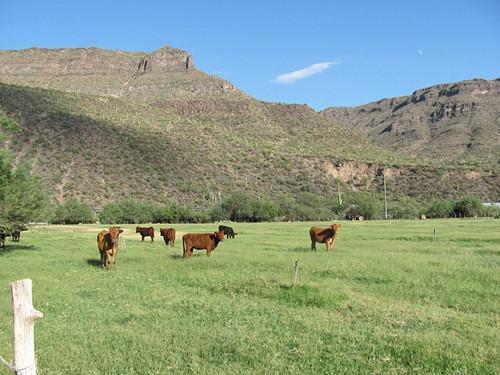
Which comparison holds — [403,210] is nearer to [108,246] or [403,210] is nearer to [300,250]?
[300,250]

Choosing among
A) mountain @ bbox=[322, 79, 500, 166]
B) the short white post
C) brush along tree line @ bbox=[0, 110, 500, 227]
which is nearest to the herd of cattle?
the short white post

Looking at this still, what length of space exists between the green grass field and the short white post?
8.27ft

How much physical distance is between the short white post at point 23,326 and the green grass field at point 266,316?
2.52 m

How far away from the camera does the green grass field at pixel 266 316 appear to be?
807 centimetres

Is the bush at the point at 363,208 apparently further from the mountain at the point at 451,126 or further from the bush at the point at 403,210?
the mountain at the point at 451,126

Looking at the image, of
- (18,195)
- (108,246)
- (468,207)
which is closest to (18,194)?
(18,195)

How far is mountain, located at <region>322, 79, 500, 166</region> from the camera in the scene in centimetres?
11975

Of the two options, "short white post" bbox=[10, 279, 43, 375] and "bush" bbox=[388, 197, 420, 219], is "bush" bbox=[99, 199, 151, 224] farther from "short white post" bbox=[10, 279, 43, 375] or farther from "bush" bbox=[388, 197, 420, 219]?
"short white post" bbox=[10, 279, 43, 375]

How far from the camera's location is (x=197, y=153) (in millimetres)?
86375

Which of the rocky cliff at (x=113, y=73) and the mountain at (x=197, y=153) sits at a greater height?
the rocky cliff at (x=113, y=73)

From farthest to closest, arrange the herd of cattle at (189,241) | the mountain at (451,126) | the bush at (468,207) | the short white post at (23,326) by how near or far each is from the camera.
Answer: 1. the mountain at (451,126)
2. the bush at (468,207)
3. the herd of cattle at (189,241)
4. the short white post at (23,326)

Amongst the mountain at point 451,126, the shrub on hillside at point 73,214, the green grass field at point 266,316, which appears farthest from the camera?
the mountain at point 451,126

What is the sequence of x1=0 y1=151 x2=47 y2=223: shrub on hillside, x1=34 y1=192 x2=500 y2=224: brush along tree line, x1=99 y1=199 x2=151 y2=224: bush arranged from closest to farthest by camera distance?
1. x1=0 y1=151 x2=47 y2=223: shrub on hillside
2. x1=99 y1=199 x2=151 y2=224: bush
3. x1=34 y1=192 x2=500 y2=224: brush along tree line

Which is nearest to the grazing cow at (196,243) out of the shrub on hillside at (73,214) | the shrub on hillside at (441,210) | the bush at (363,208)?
the shrub on hillside at (73,214)
